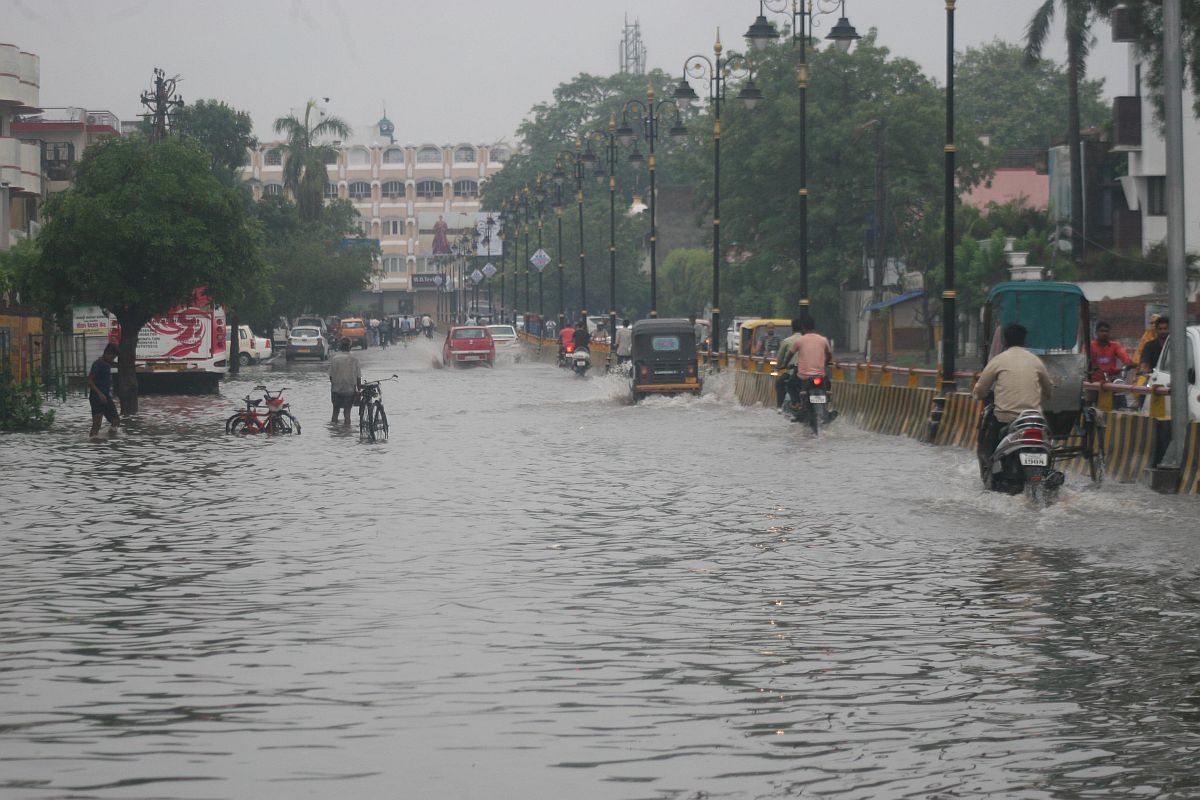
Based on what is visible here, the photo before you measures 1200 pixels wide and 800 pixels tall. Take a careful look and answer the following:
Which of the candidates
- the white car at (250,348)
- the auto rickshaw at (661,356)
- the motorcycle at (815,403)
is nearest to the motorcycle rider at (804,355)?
the motorcycle at (815,403)

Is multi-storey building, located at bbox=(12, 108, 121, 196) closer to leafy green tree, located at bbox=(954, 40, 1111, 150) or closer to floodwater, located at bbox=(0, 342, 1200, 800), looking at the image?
leafy green tree, located at bbox=(954, 40, 1111, 150)

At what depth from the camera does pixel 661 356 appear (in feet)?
133

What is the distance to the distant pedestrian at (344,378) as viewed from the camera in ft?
102

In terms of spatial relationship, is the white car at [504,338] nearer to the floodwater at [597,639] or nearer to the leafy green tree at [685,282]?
the leafy green tree at [685,282]

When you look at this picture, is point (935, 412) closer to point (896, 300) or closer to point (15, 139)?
point (896, 300)

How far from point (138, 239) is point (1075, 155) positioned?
106 ft

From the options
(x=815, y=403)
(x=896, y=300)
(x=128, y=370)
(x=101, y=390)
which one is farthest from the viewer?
(x=896, y=300)

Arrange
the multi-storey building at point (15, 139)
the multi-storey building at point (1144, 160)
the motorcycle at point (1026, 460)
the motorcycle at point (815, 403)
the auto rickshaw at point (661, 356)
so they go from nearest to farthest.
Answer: the motorcycle at point (1026, 460) < the motorcycle at point (815, 403) < the auto rickshaw at point (661, 356) < the multi-storey building at point (1144, 160) < the multi-storey building at point (15, 139)

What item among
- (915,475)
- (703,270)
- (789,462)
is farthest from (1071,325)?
(703,270)

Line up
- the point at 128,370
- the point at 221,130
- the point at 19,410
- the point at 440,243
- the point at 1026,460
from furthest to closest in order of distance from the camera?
the point at 440,243, the point at 221,130, the point at 128,370, the point at 19,410, the point at 1026,460

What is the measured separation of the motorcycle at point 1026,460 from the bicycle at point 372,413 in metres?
13.1

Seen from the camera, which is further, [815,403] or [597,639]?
[815,403]

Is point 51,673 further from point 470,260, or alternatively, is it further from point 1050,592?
point 470,260

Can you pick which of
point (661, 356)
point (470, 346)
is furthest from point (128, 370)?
point (470, 346)
